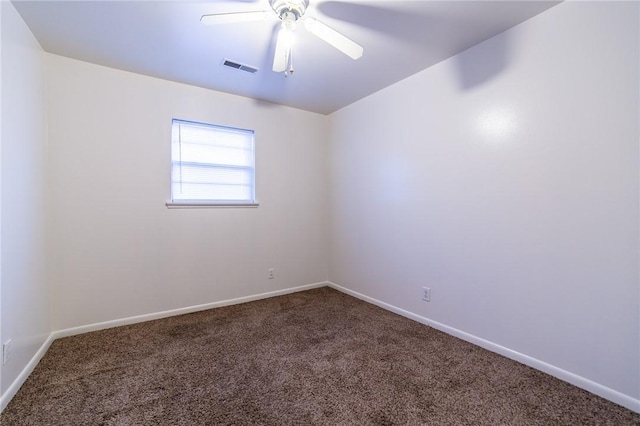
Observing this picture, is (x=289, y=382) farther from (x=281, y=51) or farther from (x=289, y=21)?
(x=289, y=21)

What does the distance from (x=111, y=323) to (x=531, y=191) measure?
11.9ft

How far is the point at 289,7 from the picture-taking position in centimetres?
164

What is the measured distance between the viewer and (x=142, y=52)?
7.61 ft

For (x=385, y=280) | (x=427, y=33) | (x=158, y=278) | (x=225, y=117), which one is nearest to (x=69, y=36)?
(x=225, y=117)

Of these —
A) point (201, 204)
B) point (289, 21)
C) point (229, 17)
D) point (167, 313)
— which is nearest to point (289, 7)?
point (289, 21)

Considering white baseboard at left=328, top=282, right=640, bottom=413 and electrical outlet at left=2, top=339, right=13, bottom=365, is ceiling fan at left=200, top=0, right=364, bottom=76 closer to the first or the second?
electrical outlet at left=2, top=339, right=13, bottom=365

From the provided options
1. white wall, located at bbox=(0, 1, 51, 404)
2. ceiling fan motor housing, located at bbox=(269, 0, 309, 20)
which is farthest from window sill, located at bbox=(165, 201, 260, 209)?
ceiling fan motor housing, located at bbox=(269, 0, 309, 20)

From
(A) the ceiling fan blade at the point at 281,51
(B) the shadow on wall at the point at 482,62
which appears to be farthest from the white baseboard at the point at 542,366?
(A) the ceiling fan blade at the point at 281,51

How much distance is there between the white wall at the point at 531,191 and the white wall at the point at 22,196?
2.92 m

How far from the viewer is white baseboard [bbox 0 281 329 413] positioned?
1674mm

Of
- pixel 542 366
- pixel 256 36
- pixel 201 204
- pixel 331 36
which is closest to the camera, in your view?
pixel 331 36

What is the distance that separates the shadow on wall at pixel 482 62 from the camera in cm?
209

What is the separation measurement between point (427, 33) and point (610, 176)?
1488 mm

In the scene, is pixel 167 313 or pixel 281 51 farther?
pixel 167 313
